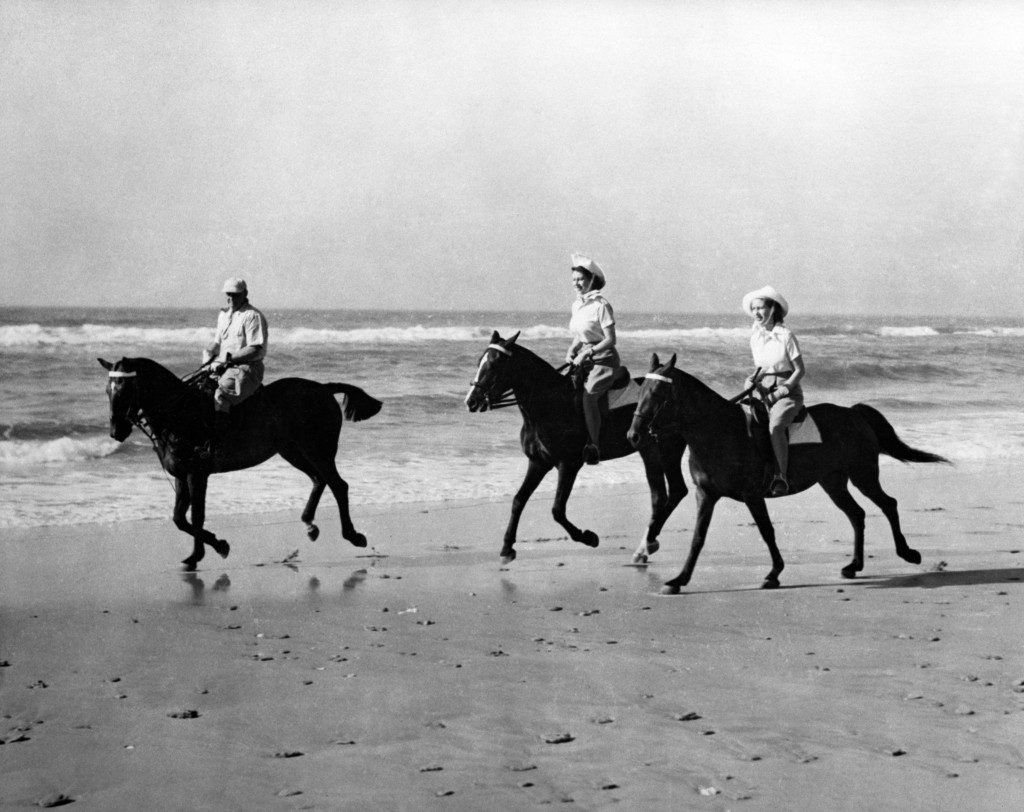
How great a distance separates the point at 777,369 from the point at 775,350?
0.48ft

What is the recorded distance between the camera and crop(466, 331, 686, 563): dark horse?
9.79 meters

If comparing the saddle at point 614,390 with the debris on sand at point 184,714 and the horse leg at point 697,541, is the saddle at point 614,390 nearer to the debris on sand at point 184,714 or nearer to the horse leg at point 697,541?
the horse leg at point 697,541

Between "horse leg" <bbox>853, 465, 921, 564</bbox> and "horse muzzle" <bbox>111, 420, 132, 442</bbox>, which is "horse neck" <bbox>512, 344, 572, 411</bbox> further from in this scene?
"horse muzzle" <bbox>111, 420, 132, 442</bbox>

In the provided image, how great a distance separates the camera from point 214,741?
529 cm

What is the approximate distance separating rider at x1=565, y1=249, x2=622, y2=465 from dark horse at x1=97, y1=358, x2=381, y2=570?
198 centimetres

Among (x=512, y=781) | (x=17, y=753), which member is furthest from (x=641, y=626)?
(x=17, y=753)

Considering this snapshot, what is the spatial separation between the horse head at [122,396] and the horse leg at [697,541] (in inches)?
155

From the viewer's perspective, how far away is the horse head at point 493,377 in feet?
31.6

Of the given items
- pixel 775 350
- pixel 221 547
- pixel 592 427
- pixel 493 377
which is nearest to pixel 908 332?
pixel 592 427

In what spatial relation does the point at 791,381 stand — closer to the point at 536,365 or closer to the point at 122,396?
the point at 536,365

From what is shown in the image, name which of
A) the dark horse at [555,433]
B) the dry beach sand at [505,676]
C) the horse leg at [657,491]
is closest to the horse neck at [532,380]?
the dark horse at [555,433]

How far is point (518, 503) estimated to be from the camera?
10031 mm

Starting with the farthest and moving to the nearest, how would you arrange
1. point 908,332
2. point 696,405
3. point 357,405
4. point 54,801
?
point 908,332 < point 357,405 < point 696,405 < point 54,801

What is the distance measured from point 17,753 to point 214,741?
75cm
